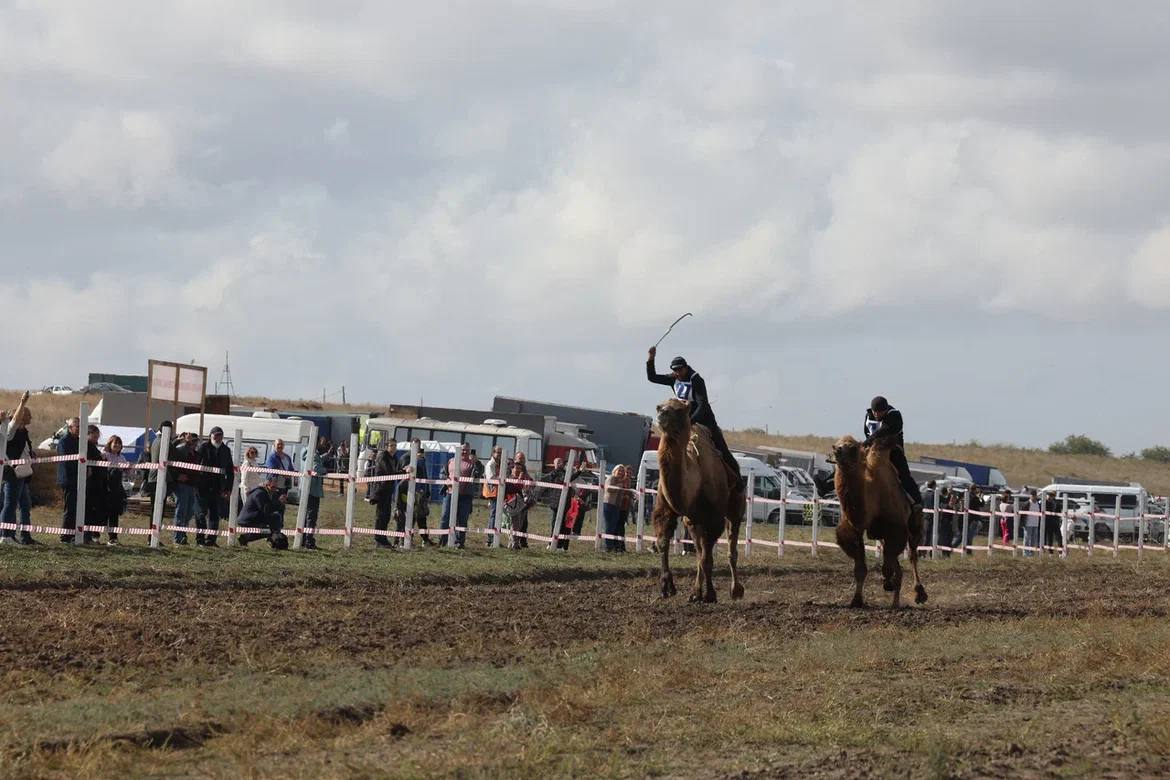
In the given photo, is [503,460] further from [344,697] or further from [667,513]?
[344,697]

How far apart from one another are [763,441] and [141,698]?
4841 inches

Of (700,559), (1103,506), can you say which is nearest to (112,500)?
(700,559)

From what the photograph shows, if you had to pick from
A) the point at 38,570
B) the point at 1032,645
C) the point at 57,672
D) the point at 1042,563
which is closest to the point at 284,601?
the point at 38,570

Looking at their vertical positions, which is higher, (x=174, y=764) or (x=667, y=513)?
(x=667, y=513)

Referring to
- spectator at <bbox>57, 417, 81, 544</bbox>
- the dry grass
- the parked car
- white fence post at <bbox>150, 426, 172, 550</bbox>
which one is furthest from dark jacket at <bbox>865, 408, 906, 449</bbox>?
the dry grass

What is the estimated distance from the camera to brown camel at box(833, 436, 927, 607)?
17.4 meters

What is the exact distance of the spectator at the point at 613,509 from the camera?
28.3 metres

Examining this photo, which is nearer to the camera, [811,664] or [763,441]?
[811,664]

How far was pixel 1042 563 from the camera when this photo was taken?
32.1 metres

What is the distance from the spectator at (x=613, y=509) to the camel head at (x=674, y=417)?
37.3 ft

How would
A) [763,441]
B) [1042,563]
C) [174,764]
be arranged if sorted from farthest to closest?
[763,441], [1042,563], [174,764]

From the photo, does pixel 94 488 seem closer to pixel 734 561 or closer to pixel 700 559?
pixel 734 561

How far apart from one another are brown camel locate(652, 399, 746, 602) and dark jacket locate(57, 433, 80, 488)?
8.12 metres

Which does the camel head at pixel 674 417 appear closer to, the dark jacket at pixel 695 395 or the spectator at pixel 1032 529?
the dark jacket at pixel 695 395
